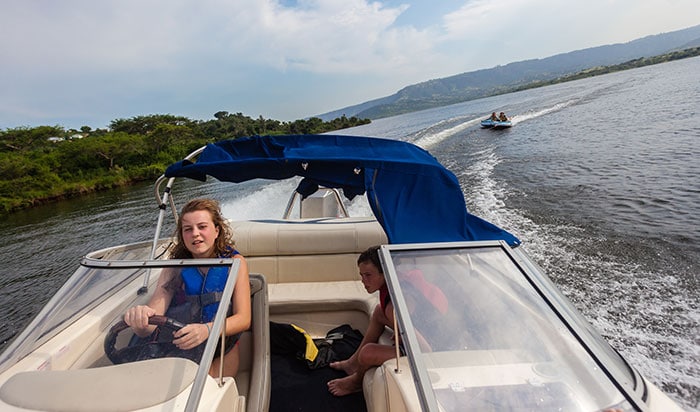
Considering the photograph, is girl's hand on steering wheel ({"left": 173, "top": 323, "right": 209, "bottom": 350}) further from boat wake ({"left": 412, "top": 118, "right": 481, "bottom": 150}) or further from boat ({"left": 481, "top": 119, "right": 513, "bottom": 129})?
boat ({"left": 481, "top": 119, "right": 513, "bottom": 129})

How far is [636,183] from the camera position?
8.12 metres

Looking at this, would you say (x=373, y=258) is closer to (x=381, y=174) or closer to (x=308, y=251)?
(x=381, y=174)

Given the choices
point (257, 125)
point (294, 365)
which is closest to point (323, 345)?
point (294, 365)

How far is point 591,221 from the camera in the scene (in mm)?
6457

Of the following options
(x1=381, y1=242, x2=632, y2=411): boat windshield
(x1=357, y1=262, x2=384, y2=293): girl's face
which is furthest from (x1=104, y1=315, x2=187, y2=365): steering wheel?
(x1=357, y1=262, x2=384, y2=293): girl's face

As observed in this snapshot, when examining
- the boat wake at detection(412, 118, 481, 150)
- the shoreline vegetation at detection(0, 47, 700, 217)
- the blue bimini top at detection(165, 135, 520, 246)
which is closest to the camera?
the blue bimini top at detection(165, 135, 520, 246)

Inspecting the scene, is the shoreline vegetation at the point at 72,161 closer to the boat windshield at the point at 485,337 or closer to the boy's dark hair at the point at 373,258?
the boy's dark hair at the point at 373,258

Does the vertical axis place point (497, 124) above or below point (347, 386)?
above

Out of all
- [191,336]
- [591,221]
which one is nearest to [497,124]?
[591,221]

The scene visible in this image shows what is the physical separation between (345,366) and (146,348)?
1.48m

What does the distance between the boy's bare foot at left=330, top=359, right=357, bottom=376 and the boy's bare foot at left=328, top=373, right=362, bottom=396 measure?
0.14 m

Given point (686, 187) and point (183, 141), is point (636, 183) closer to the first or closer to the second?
→ point (686, 187)

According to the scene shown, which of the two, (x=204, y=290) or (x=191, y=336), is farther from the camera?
(x=204, y=290)

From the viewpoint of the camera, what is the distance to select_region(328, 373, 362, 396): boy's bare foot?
7.47ft
